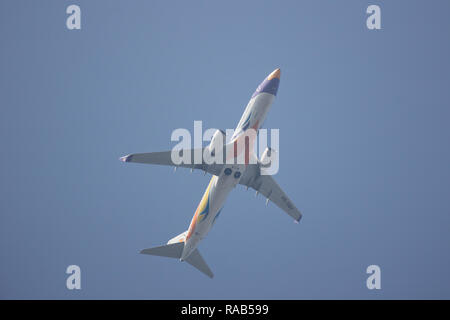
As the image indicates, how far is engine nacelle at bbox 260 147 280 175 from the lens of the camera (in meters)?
48.9

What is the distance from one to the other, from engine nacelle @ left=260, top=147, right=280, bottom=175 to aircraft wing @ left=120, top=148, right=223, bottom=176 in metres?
5.69

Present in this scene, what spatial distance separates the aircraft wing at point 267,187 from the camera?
49.8 meters

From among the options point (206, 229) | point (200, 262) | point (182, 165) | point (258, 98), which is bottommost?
point (200, 262)

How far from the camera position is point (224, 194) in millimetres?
45969

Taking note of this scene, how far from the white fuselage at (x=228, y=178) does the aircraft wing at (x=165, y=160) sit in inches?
37.1

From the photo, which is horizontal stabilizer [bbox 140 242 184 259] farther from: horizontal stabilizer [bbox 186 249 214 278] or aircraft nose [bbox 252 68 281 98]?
aircraft nose [bbox 252 68 281 98]

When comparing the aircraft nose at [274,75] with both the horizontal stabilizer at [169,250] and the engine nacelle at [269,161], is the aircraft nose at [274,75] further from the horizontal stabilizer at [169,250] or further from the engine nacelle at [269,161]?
the horizontal stabilizer at [169,250]

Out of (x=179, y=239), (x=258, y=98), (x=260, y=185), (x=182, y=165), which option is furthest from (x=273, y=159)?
(x=179, y=239)

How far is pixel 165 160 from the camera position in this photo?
149 ft

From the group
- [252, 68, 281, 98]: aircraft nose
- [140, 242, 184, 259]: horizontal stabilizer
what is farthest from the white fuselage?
[140, 242, 184, 259]: horizontal stabilizer

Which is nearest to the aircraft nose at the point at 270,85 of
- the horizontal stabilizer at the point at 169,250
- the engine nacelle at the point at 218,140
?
the engine nacelle at the point at 218,140

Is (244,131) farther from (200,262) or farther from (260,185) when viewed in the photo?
(200,262)

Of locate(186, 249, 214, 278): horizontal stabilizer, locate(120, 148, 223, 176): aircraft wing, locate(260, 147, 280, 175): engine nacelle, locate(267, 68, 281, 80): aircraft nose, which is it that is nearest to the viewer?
locate(120, 148, 223, 176): aircraft wing

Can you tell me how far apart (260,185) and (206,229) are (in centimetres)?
817
